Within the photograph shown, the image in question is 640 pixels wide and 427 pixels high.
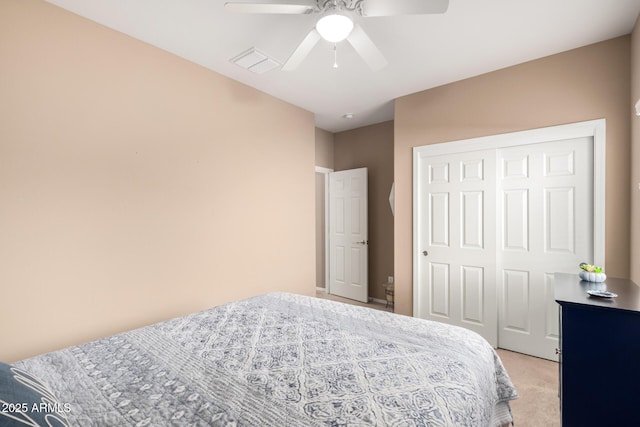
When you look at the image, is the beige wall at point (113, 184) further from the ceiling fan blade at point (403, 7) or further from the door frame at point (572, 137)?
the door frame at point (572, 137)

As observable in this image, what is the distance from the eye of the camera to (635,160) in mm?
2197

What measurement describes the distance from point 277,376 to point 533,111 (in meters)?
3.01

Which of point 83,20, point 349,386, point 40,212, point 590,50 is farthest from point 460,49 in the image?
point 40,212

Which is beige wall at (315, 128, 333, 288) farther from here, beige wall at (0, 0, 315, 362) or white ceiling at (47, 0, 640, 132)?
white ceiling at (47, 0, 640, 132)

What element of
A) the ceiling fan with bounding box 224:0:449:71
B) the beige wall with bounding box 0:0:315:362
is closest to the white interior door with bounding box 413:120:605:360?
the ceiling fan with bounding box 224:0:449:71

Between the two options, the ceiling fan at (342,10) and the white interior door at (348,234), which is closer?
the ceiling fan at (342,10)

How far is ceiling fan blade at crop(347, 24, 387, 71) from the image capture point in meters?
1.77

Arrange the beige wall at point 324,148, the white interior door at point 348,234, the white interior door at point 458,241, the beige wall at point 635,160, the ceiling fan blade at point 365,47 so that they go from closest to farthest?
the ceiling fan blade at point 365,47
the beige wall at point 635,160
the white interior door at point 458,241
the white interior door at point 348,234
the beige wall at point 324,148

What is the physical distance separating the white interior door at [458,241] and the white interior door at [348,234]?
123cm

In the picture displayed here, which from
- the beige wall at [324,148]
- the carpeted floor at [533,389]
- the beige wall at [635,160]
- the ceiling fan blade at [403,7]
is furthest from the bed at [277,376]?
the beige wall at [324,148]

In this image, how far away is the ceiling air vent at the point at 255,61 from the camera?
247 cm

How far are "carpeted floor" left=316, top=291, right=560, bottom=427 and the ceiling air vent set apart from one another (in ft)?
10.5

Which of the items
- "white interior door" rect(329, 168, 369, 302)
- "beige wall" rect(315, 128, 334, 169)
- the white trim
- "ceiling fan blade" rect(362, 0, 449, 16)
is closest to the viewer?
"ceiling fan blade" rect(362, 0, 449, 16)

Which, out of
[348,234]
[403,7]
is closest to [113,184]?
[403,7]
